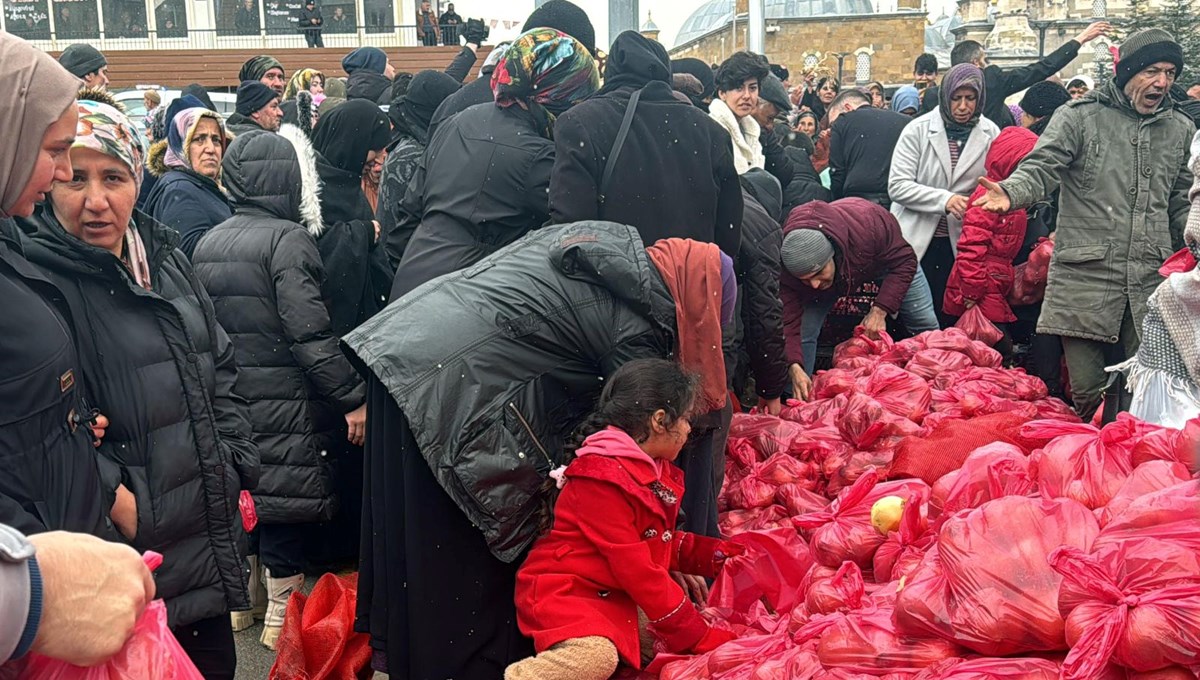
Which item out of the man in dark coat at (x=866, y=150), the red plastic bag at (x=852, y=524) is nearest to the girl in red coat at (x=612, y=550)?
the red plastic bag at (x=852, y=524)

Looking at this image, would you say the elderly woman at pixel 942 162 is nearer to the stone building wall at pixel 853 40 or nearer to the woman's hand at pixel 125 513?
the woman's hand at pixel 125 513

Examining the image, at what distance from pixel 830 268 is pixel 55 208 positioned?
3.98m

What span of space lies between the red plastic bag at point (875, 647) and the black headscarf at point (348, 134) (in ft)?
10.2

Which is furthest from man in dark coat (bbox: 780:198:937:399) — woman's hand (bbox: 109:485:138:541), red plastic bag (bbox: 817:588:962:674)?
woman's hand (bbox: 109:485:138:541)

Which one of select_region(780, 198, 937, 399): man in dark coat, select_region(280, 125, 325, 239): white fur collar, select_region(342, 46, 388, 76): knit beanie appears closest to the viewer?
select_region(280, 125, 325, 239): white fur collar

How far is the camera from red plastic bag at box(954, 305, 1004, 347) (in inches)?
251

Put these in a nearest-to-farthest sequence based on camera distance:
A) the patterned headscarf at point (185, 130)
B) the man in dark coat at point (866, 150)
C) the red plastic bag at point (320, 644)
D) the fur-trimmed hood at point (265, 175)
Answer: the red plastic bag at point (320, 644) < the fur-trimmed hood at point (265, 175) < the patterned headscarf at point (185, 130) < the man in dark coat at point (866, 150)

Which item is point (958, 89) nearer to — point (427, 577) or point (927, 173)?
point (927, 173)

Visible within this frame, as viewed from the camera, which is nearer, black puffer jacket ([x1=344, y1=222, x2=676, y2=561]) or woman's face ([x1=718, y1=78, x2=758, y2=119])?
black puffer jacket ([x1=344, y1=222, x2=676, y2=561])

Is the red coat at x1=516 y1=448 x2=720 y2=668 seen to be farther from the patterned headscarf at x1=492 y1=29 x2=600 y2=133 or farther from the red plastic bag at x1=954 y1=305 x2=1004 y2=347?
the red plastic bag at x1=954 y1=305 x2=1004 y2=347

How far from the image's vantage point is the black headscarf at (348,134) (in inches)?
198

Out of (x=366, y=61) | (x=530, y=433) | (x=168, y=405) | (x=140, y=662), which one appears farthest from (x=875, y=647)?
(x=366, y=61)

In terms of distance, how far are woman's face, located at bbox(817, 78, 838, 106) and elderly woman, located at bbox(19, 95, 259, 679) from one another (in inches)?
428

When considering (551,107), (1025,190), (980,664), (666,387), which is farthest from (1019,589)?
(1025,190)
